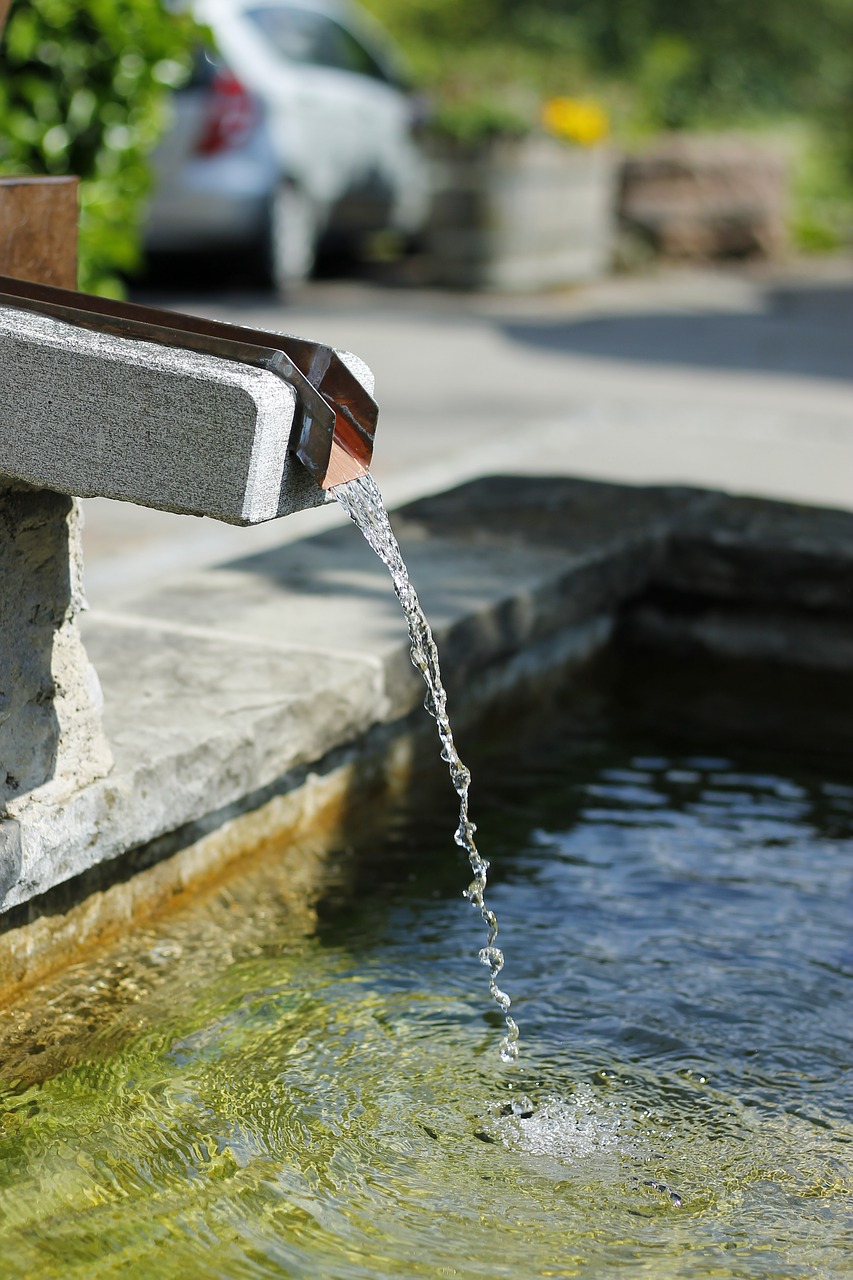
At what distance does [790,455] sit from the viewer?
6.79 meters

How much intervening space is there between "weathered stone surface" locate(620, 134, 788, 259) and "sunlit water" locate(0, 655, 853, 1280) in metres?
11.5

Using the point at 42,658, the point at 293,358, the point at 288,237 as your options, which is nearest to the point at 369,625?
the point at 42,658

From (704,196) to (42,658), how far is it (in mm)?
12882

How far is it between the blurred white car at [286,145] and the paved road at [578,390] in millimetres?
469

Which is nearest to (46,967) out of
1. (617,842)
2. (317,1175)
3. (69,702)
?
(69,702)

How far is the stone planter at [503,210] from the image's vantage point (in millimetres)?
12172

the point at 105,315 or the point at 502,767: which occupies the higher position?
the point at 105,315

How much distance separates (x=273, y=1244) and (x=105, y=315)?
3.91ft

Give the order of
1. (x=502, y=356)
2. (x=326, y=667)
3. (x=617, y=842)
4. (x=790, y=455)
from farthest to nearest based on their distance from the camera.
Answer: (x=502, y=356), (x=790, y=455), (x=617, y=842), (x=326, y=667)

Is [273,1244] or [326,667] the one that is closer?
[273,1244]

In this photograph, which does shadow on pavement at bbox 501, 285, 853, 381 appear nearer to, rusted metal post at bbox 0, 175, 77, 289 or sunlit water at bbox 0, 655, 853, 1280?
sunlit water at bbox 0, 655, 853, 1280

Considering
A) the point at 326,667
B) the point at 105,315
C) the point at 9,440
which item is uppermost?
the point at 105,315

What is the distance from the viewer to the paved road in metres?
5.86

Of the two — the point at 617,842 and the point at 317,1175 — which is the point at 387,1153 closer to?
the point at 317,1175
